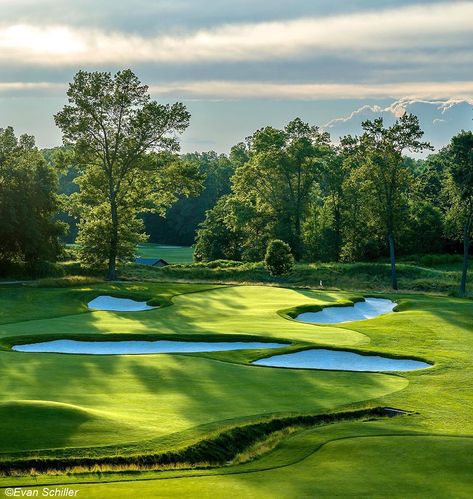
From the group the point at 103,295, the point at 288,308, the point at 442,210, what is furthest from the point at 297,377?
the point at 442,210

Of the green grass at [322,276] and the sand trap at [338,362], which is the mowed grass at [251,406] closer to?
the sand trap at [338,362]

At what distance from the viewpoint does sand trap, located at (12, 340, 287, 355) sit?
3291 cm

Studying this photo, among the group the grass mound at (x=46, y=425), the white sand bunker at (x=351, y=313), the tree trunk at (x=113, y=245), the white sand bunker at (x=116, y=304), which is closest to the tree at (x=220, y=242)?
the tree trunk at (x=113, y=245)

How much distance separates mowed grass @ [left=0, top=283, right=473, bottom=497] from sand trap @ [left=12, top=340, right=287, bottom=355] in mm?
760

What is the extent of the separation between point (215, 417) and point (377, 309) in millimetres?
30683

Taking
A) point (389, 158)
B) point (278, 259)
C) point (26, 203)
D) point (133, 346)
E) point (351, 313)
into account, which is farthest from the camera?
point (278, 259)

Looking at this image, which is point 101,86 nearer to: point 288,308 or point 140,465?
point 288,308

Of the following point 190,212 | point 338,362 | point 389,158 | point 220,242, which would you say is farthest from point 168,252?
point 338,362

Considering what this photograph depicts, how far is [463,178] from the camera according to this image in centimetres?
5678

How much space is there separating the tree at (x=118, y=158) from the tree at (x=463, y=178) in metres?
20.9

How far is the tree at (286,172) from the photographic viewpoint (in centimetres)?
8231

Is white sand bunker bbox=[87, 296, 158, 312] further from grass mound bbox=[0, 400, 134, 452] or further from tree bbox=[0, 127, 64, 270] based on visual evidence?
grass mound bbox=[0, 400, 134, 452]

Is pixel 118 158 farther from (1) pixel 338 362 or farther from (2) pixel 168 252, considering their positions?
(2) pixel 168 252

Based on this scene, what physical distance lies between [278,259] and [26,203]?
20.6 meters
